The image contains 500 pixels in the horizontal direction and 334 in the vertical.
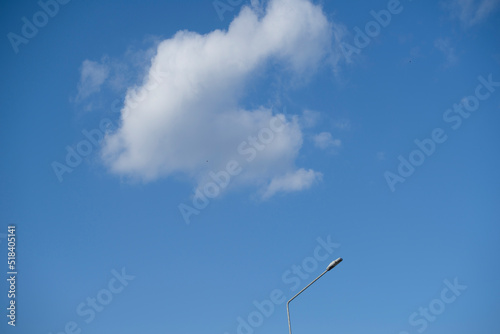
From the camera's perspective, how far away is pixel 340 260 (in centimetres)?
1778

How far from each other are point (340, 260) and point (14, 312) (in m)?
25.3

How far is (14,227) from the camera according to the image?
26453 millimetres

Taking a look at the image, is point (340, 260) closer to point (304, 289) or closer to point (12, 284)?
point (304, 289)

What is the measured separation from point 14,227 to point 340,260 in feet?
83.3

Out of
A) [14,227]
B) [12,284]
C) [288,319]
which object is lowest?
[288,319]

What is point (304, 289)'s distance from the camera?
2052cm

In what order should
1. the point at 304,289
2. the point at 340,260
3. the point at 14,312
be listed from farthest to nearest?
1. the point at 14,312
2. the point at 304,289
3. the point at 340,260

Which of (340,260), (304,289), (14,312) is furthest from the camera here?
(14,312)

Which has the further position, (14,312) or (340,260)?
(14,312)

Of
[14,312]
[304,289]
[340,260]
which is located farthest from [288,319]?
[14,312]

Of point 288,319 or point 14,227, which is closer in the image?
point 288,319

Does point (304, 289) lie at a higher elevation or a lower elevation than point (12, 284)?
lower

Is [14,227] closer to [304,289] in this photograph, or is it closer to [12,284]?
[12,284]

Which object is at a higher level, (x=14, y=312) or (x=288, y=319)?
(x=14, y=312)
